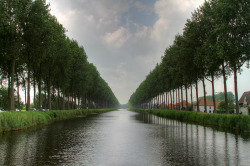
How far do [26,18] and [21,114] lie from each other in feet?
40.0

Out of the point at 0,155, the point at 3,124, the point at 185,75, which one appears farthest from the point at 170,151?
the point at 185,75

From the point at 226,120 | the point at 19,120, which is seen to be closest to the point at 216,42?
the point at 226,120

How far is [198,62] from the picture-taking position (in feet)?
107

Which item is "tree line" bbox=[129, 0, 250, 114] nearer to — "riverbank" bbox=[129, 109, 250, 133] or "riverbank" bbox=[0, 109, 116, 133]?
"riverbank" bbox=[129, 109, 250, 133]

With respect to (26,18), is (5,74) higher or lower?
lower

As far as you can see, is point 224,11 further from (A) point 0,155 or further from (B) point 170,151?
(A) point 0,155

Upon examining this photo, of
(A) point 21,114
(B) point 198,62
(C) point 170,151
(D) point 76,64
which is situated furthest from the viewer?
(D) point 76,64

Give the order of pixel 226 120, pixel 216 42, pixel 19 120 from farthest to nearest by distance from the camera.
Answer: pixel 216 42 < pixel 226 120 < pixel 19 120

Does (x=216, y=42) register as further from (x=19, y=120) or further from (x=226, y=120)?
(x=19, y=120)

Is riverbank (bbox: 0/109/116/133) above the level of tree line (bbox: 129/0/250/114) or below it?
below

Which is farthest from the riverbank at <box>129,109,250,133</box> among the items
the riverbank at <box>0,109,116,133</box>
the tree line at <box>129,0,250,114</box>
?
the riverbank at <box>0,109,116,133</box>

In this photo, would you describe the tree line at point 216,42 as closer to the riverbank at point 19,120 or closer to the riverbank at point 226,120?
the riverbank at point 226,120

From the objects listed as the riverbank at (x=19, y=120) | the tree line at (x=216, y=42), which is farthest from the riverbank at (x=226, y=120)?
the riverbank at (x=19, y=120)

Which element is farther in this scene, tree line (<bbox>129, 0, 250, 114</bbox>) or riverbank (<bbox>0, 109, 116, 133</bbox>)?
tree line (<bbox>129, 0, 250, 114</bbox>)
